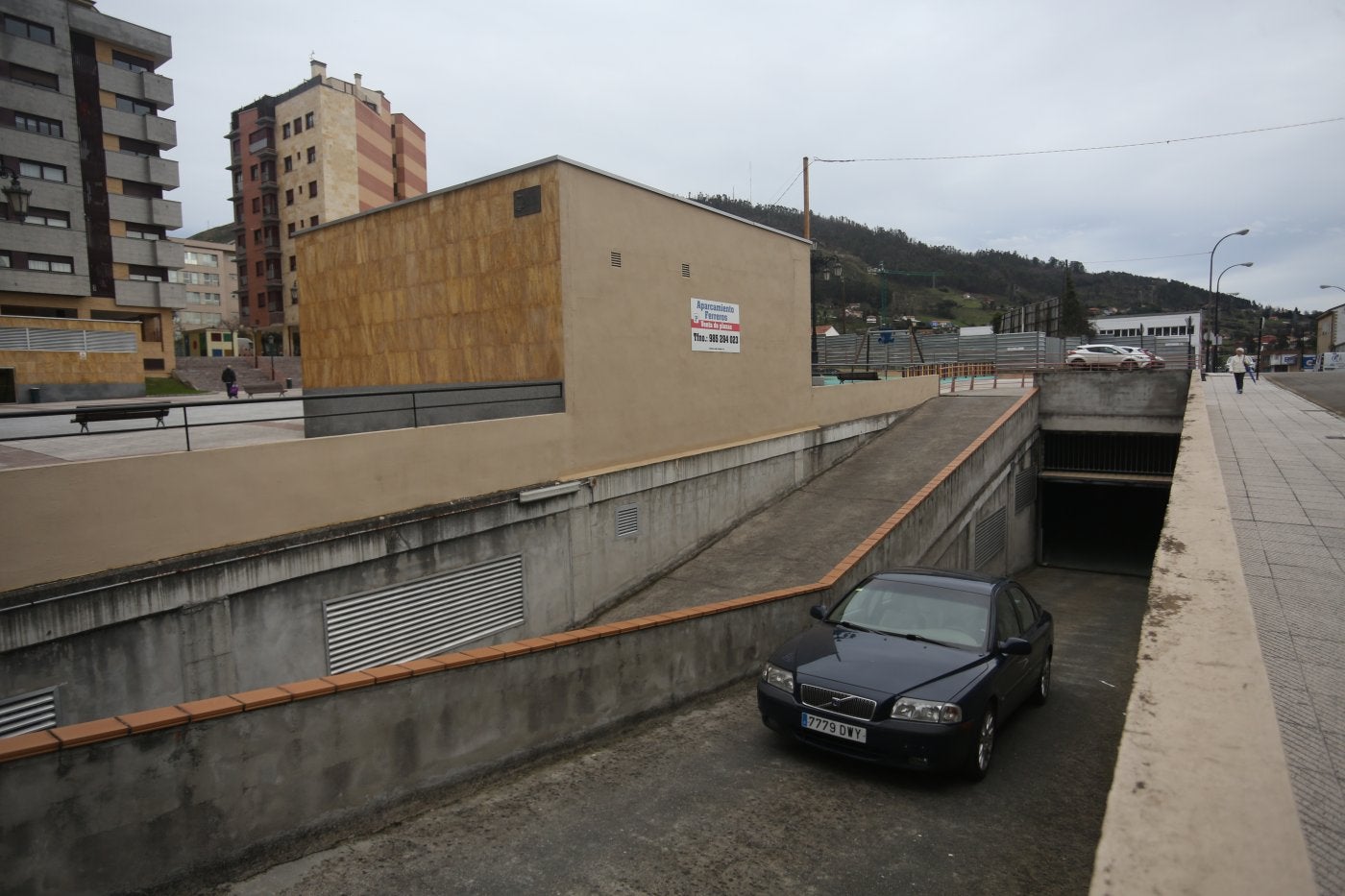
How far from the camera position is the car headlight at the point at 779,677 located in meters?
6.09

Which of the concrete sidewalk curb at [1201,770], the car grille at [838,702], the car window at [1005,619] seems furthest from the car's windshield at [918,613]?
the concrete sidewalk curb at [1201,770]

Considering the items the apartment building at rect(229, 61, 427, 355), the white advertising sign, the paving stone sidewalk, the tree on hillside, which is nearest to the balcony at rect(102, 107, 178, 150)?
the apartment building at rect(229, 61, 427, 355)

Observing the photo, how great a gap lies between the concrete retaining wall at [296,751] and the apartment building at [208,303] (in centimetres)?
8343

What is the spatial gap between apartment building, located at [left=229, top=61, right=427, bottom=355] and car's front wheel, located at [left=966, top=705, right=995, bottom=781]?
55.2 m

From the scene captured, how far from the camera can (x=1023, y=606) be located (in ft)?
24.9

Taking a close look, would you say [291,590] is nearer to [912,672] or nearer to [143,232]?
[912,672]

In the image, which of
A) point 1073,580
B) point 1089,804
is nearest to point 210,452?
point 1089,804

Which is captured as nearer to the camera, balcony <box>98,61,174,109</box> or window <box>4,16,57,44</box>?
window <box>4,16,57,44</box>

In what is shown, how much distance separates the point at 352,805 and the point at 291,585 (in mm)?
3762

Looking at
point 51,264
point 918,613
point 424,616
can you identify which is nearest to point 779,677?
point 918,613

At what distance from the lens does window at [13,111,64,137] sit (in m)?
36.8

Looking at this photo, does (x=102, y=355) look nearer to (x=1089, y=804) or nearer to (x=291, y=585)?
(x=291, y=585)

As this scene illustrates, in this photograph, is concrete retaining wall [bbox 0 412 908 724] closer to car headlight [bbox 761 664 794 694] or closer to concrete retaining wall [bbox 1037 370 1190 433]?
car headlight [bbox 761 664 794 694]

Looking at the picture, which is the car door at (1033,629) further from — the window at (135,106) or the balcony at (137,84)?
the window at (135,106)
